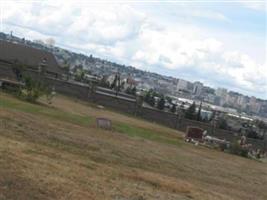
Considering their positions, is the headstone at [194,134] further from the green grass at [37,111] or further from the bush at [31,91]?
the bush at [31,91]

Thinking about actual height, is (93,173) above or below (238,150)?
above

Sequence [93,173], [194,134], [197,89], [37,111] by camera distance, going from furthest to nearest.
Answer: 1. [197,89]
2. [194,134]
3. [37,111]
4. [93,173]

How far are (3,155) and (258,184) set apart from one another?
40.4ft

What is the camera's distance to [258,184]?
75.1 feet

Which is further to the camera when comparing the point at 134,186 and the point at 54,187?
the point at 134,186

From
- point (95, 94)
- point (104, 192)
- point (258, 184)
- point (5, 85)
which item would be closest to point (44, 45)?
point (95, 94)

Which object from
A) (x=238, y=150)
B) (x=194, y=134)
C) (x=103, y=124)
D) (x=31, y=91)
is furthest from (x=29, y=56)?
(x=103, y=124)

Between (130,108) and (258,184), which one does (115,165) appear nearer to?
(258,184)

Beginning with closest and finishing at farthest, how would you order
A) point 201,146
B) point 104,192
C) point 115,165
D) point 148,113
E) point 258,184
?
point 104,192 < point 115,165 < point 258,184 < point 201,146 < point 148,113

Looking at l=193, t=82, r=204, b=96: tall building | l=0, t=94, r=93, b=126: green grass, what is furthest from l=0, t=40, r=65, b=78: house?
l=193, t=82, r=204, b=96: tall building

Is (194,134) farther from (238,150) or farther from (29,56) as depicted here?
(29,56)

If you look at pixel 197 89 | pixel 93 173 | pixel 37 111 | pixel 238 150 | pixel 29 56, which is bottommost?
pixel 238 150

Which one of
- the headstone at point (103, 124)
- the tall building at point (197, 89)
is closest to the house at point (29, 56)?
the headstone at point (103, 124)

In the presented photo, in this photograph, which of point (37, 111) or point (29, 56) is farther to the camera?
point (29, 56)
